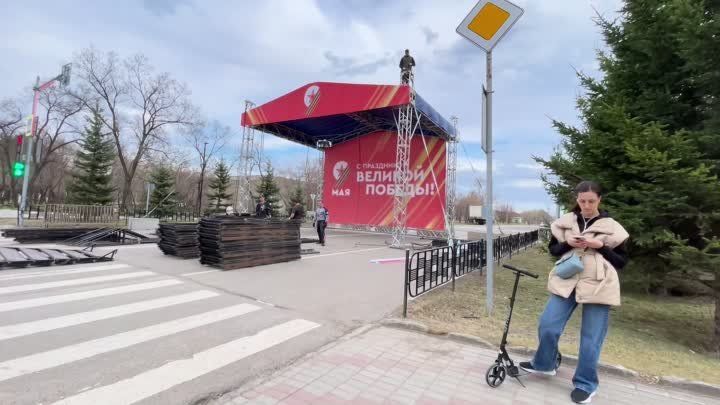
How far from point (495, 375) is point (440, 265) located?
427cm

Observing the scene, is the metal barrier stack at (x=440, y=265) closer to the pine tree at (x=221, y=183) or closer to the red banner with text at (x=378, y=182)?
the red banner with text at (x=378, y=182)

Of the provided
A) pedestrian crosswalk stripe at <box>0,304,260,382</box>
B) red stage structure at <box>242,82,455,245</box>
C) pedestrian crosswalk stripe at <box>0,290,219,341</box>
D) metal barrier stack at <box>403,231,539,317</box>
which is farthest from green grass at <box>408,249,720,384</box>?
red stage structure at <box>242,82,455,245</box>

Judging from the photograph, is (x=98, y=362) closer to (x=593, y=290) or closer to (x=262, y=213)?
(x=593, y=290)

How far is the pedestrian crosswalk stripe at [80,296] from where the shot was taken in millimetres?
5057

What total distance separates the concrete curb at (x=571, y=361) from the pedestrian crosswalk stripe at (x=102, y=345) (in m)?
2.32

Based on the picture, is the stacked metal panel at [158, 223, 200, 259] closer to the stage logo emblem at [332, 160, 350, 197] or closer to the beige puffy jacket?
the beige puffy jacket

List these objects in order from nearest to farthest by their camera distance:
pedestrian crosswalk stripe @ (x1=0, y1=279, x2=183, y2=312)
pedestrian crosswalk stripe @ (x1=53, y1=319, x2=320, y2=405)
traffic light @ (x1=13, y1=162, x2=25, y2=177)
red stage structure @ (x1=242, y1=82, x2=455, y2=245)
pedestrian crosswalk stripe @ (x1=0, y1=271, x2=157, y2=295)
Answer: pedestrian crosswalk stripe @ (x1=53, y1=319, x2=320, y2=405) < pedestrian crosswalk stripe @ (x1=0, y1=279, x2=183, y2=312) < pedestrian crosswalk stripe @ (x1=0, y1=271, x2=157, y2=295) < traffic light @ (x1=13, y1=162, x2=25, y2=177) < red stage structure @ (x1=242, y1=82, x2=455, y2=245)

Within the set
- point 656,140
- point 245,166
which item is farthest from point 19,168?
point 656,140

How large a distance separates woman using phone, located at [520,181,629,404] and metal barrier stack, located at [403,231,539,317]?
228 centimetres

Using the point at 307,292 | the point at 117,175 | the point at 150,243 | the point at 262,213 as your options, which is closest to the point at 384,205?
the point at 262,213

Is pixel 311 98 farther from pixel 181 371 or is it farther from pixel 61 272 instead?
pixel 181 371

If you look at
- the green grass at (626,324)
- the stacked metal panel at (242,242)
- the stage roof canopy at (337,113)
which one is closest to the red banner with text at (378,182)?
the stage roof canopy at (337,113)

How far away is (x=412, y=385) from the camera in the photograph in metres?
3.19

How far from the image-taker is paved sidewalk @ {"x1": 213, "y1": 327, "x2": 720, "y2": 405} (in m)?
2.94
